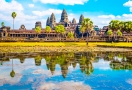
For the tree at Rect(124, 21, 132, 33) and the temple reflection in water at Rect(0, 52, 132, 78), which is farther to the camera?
the tree at Rect(124, 21, 132, 33)

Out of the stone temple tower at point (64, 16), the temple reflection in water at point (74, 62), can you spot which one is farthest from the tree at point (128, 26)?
the stone temple tower at point (64, 16)

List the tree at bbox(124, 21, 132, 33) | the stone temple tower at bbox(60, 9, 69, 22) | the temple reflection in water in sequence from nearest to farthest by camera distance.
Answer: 1. the temple reflection in water
2. the tree at bbox(124, 21, 132, 33)
3. the stone temple tower at bbox(60, 9, 69, 22)

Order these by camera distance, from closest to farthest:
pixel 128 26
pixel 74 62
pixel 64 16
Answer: pixel 74 62 < pixel 128 26 < pixel 64 16

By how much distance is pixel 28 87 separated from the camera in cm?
1750

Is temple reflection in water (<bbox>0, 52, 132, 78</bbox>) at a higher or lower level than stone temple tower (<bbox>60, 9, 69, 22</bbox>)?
lower

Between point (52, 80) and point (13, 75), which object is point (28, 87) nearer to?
point (52, 80)

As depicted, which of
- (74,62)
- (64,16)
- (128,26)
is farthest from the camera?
(64,16)

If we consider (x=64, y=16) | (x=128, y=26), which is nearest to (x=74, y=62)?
(x=128, y=26)

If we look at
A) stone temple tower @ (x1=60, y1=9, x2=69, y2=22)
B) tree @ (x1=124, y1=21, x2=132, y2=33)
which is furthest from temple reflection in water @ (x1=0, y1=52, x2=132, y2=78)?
stone temple tower @ (x1=60, y1=9, x2=69, y2=22)

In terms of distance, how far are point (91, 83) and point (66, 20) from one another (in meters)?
159

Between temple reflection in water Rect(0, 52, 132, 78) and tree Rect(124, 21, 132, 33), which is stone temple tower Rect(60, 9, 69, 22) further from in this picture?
temple reflection in water Rect(0, 52, 132, 78)

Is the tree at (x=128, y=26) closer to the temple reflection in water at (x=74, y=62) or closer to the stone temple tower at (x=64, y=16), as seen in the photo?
the temple reflection in water at (x=74, y=62)

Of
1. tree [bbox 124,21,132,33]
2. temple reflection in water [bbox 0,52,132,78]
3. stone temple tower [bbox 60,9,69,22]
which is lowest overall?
temple reflection in water [bbox 0,52,132,78]

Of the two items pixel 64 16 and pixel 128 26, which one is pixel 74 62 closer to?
pixel 128 26
